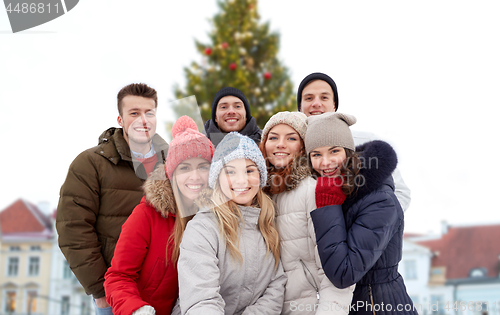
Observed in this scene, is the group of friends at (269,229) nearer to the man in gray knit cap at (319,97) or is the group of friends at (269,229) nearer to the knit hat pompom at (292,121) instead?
the knit hat pompom at (292,121)

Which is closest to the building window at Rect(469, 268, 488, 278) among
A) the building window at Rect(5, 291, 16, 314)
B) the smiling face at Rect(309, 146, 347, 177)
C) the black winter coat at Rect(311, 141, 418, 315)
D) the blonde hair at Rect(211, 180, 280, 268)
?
the black winter coat at Rect(311, 141, 418, 315)

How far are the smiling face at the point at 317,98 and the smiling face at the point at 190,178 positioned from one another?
99cm

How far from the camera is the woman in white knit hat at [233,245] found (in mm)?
1423

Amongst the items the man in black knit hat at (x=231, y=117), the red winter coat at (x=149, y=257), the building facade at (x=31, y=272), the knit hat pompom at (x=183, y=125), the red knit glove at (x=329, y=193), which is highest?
the man in black knit hat at (x=231, y=117)

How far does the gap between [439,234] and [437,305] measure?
9.19 m

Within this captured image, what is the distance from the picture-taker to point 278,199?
5.55ft

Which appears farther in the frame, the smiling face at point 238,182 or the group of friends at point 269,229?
the smiling face at point 238,182

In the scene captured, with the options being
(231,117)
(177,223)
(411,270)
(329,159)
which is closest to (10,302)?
(411,270)

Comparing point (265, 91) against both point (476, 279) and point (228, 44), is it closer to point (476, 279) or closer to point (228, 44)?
point (228, 44)

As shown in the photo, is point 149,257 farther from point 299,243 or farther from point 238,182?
point 299,243

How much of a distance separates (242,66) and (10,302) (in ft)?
40.5

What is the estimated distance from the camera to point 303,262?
157 centimetres

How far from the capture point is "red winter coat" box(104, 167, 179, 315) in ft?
5.11

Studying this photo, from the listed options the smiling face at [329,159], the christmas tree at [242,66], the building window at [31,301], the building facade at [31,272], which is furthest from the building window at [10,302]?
the smiling face at [329,159]
